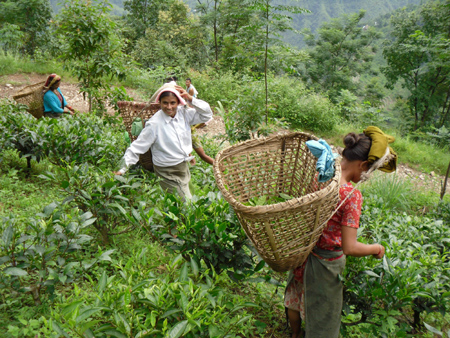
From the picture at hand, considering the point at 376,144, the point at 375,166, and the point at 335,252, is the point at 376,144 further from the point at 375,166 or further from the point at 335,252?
the point at 335,252

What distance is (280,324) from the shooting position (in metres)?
2.26

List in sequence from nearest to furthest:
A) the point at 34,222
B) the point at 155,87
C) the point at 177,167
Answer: the point at 34,222
the point at 177,167
the point at 155,87

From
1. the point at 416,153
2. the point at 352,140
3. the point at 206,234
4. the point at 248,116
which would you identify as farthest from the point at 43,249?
the point at 416,153

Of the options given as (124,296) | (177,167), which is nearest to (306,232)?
(124,296)

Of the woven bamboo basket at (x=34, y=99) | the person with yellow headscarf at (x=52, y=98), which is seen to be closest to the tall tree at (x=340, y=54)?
the person with yellow headscarf at (x=52, y=98)

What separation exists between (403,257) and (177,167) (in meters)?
2.00

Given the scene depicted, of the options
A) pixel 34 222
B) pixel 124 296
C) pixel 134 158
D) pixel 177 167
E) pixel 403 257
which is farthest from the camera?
pixel 177 167

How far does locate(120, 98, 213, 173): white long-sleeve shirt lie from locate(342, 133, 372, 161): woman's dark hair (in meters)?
1.63

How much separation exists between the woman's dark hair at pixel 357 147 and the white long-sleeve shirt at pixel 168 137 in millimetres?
1628

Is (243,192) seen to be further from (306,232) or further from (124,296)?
(124,296)

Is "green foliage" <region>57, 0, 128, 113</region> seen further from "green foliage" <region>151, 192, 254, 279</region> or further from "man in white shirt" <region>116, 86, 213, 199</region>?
"green foliage" <region>151, 192, 254, 279</region>

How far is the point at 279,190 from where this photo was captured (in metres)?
2.37

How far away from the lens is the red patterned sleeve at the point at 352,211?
5.28 feet

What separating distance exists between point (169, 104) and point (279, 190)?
1.26 meters
